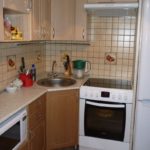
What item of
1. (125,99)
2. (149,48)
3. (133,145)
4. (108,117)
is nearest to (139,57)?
(149,48)

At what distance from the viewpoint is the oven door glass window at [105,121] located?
7.89 ft

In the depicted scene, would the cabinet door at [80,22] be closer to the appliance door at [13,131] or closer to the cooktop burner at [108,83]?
the cooktop burner at [108,83]

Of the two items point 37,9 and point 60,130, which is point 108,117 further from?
point 37,9

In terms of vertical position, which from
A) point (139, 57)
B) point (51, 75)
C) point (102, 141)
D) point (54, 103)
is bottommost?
point (102, 141)

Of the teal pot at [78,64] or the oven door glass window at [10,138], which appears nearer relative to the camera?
the oven door glass window at [10,138]

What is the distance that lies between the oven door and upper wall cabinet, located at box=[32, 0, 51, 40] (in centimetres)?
91

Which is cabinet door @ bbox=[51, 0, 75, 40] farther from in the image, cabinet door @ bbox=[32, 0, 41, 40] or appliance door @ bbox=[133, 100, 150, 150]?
appliance door @ bbox=[133, 100, 150, 150]

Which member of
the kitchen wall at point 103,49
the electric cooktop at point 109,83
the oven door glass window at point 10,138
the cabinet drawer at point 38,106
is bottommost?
the oven door glass window at point 10,138

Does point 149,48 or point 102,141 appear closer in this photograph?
point 149,48

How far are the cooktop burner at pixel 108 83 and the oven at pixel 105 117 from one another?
17cm

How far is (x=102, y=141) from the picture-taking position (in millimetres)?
2494

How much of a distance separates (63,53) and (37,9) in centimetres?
96

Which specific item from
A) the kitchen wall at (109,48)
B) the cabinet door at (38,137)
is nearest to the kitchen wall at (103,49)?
the kitchen wall at (109,48)

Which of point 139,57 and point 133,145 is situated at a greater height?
point 139,57
